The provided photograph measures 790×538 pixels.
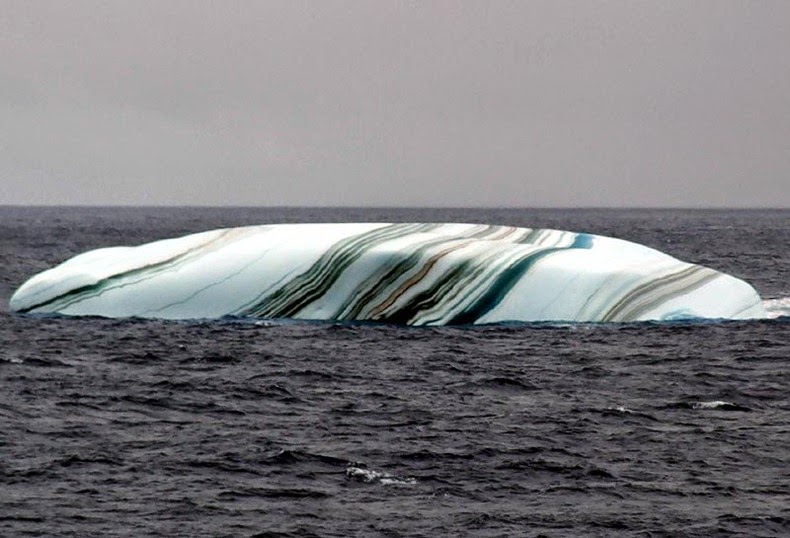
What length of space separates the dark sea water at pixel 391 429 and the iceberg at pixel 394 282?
0.53 metres

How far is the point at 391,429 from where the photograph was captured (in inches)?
938

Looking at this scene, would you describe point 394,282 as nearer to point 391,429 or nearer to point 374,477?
point 391,429

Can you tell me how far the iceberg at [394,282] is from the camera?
35.8m

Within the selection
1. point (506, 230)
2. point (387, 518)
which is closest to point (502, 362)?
point (506, 230)

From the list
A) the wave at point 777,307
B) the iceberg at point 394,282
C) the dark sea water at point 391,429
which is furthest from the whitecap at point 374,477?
the wave at point 777,307

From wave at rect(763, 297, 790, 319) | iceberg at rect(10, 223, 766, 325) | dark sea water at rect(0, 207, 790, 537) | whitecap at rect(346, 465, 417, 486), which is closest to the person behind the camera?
dark sea water at rect(0, 207, 790, 537)

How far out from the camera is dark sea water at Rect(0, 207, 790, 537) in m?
18.5

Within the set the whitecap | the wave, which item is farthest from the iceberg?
the whitecap

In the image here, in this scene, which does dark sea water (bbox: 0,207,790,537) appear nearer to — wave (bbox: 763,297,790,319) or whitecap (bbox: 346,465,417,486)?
whitecap (bbox: 346,465,417,486)

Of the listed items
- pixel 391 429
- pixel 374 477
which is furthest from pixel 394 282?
pixel 374 477

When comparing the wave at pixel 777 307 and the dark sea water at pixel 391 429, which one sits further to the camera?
the wave at pixel 777 307

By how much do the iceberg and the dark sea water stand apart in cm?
53

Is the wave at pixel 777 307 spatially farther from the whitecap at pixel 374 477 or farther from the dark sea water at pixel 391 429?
the whitecap at pixel 374 477

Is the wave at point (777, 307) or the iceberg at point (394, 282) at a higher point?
the iceberg at point (394, 282)
